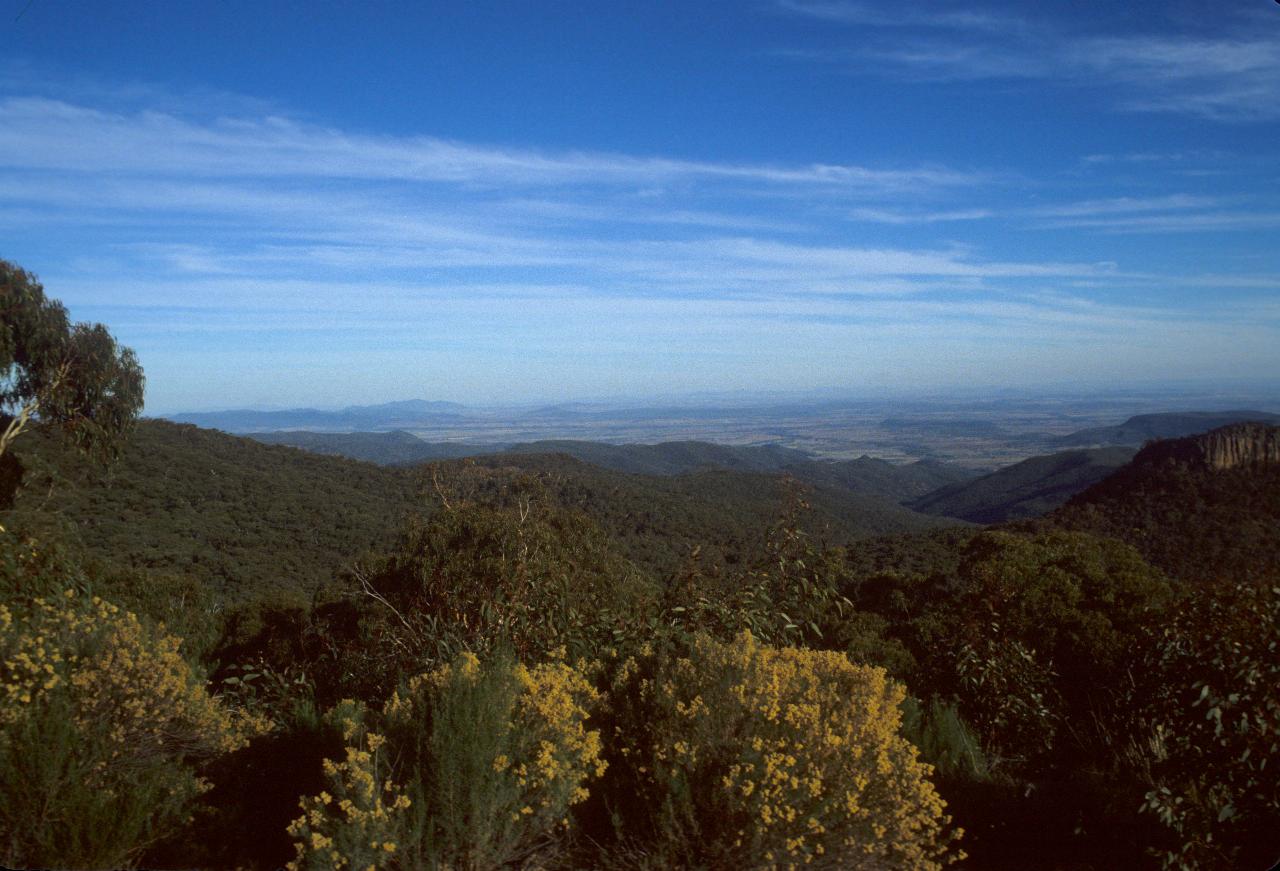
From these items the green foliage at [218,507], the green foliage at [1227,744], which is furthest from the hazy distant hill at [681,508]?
the green foliage at [1227,744]

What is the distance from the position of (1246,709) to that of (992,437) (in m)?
62.8

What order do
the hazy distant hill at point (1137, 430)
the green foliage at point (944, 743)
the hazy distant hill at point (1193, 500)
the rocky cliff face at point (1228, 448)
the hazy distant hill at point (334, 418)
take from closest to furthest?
→ the green foliage at point (944, 743) < the hazy distant hill at point (1193, 500) < the rocky cliff face at point (1228, 448) < the hazy distant hill at point (1137, 430) < the hazy distant hill at point (334, 418)

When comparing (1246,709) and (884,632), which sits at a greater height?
(1246,709)

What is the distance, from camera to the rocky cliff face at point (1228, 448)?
18.0 m

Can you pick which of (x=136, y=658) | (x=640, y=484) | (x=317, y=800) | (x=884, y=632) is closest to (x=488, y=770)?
(x=317, y=800)

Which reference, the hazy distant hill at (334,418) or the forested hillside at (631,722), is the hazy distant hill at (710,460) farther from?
the forested hillside at (631,722)

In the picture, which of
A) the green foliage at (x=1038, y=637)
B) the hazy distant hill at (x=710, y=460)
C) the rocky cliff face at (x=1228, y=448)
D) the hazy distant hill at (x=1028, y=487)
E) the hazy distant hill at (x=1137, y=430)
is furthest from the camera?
the hazy distant hill at (x=710, y=460)

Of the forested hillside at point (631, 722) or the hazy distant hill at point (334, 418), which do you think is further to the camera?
the hazy distant hill at point (334, 418)

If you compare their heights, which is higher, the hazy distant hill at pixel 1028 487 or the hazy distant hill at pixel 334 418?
the hazy distant hill at pixel 334 418

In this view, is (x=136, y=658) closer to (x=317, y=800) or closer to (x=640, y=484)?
(x=317, y=800)

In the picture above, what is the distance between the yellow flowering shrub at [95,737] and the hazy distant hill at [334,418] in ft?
170

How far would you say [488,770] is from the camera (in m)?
2.86

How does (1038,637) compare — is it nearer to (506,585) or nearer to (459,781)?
(506,585)

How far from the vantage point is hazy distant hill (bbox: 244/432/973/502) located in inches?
→ 2335
